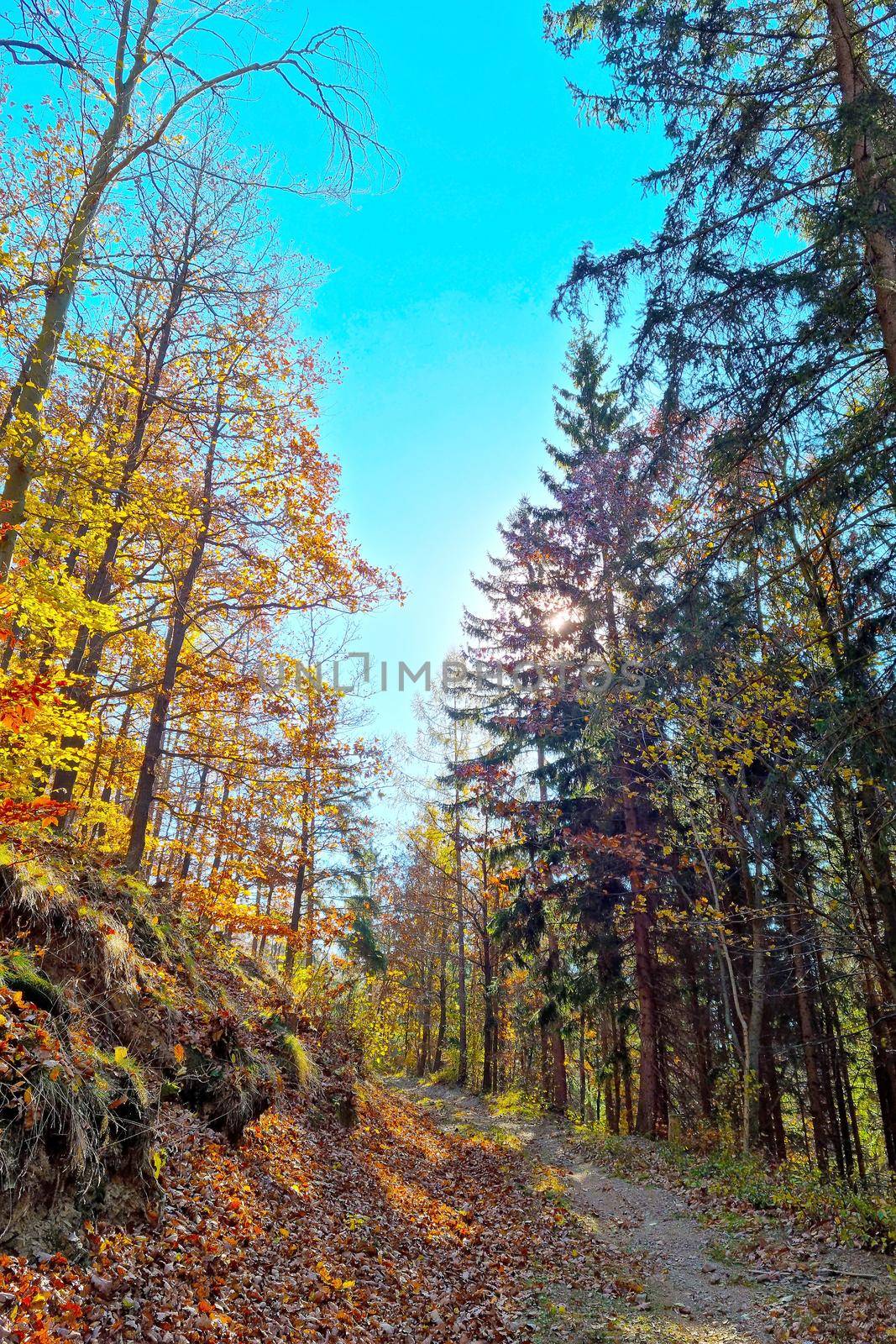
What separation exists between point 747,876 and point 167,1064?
36.9ft

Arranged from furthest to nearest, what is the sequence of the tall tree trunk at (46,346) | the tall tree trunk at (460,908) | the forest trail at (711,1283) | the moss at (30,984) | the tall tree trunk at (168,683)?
the tall tree trunk at (460,908) < the tall tree trunk at (168,683) < the tall tree trunk at (46,346) < the forest trail at (711,1283) < the moss at (30,984)

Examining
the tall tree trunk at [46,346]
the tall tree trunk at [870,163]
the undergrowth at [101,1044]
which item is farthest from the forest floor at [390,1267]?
the tall tree trunk at [870,163]

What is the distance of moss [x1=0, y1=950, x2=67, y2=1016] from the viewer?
539 centimetres

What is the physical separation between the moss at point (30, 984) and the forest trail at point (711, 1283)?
5044mm

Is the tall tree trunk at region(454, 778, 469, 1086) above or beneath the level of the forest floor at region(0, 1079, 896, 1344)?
above

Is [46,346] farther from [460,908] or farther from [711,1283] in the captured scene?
[460,908]

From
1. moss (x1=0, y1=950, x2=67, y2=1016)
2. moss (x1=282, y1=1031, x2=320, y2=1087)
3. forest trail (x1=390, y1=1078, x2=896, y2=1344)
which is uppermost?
moss (x1=0, y1=950, x2=67, y2=1016)

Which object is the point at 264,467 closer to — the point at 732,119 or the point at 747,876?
the point at 732,119

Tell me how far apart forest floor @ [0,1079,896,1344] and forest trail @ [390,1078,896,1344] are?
2 cm

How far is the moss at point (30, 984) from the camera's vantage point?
5393 millimetres

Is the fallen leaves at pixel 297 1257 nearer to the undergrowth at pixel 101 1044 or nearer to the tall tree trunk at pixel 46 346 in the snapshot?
the undergrowth at pixel 101 1044

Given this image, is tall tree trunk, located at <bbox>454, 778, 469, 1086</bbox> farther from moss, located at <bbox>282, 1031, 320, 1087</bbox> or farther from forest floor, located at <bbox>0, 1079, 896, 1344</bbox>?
forest floor, located at <bbox>0, 1079, 896, 1344</bbox>

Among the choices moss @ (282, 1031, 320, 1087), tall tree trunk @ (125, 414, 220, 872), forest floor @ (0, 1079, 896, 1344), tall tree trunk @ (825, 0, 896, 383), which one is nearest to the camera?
forest floor @ (0, 1079, 896, 1344)

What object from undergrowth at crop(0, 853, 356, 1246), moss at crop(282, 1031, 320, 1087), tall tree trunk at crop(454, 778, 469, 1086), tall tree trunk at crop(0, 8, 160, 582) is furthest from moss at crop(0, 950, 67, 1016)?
tall tree trunk at crop(454, 778, 469, 1086)
